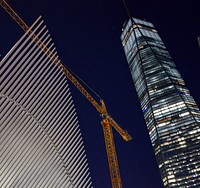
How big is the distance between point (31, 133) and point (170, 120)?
144 m

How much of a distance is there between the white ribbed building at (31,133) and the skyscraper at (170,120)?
125 metres

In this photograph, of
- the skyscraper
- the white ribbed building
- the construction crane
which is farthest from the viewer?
the skyscraper

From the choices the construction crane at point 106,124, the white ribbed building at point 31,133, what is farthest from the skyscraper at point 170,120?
the white ribbed building at point 31,133

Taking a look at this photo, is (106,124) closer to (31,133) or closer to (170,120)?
(31,133)

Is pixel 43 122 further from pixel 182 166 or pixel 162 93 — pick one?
pixel 162 93

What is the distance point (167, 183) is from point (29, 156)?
430 ft

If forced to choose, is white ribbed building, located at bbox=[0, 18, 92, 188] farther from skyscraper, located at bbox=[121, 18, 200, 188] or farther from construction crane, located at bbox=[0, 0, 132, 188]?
skyscraper, located at bbox=[121, 18, 200, 188]

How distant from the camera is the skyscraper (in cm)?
14938

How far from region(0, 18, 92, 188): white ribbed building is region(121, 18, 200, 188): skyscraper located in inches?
4902

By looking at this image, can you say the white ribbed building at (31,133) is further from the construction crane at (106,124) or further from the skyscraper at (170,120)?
the skyscraper at (170,120)

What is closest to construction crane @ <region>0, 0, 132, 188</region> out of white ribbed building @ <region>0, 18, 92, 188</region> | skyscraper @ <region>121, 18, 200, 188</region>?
white ribbed building @ <region>0, 18, 92, 188</region>

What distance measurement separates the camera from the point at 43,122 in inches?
1129

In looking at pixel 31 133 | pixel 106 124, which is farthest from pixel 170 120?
pixel 31 133

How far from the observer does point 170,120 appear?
165m
